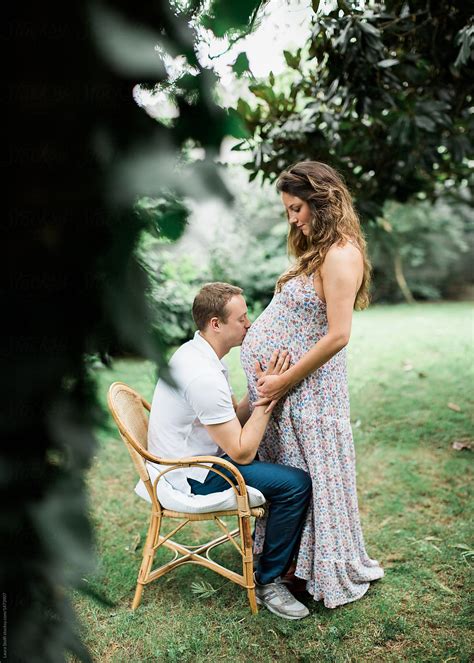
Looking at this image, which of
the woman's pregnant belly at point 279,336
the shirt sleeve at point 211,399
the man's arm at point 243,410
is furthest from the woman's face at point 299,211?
the man's arm at point 243,410

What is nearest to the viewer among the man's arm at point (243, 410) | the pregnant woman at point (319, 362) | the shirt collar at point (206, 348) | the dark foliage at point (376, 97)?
the pregnant woman at point (319, 362)

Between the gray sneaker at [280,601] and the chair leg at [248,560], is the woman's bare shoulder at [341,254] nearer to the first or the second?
the chair leg at [248,560]

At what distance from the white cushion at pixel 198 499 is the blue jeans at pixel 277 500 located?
0.05 meters

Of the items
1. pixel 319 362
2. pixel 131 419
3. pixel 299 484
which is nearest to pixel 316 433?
pixel 299 484

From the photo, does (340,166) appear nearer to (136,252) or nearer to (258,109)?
(258,109)

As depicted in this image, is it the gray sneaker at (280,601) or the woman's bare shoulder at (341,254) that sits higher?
the woman's bare shoulder at (341,254)

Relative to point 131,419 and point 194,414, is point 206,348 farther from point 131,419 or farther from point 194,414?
point 131,419

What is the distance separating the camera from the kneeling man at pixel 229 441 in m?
2.38

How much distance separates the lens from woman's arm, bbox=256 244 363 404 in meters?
2.30

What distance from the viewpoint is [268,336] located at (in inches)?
98.0

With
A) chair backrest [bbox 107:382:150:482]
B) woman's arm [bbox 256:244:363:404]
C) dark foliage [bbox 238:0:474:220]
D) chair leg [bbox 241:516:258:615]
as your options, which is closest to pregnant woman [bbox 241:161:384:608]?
woman's arm [bbox 256:244:363:404]

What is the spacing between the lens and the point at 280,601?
256 cm

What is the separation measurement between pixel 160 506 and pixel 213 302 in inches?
36.8

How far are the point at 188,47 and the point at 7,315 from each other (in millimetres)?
287
